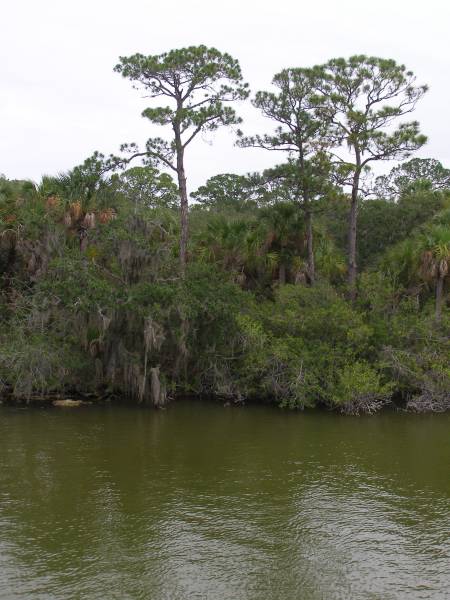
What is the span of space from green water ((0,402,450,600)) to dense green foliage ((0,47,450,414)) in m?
2.31

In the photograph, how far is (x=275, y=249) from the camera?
29125 mm

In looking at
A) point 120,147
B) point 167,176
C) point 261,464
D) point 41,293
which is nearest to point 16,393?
point 41,293

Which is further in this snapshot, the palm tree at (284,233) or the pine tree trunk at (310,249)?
the palm tree at (284,233)

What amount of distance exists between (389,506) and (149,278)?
13.8m

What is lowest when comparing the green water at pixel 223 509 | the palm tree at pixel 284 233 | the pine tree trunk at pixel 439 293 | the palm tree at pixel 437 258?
the green water at pixel 223 509

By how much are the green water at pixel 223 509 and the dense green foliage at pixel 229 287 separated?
7.58ft

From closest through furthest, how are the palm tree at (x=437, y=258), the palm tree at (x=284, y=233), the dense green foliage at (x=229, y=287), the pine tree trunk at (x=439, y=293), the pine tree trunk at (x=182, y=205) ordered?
the dense green foliage at (x=229, y=287) → the palm tree at (x=437, y=258) → the pine tree trunk at (x=439, y=293) → the pine tree trunk at (x=182, y=205) → the palm tree at (x=284, y=233)

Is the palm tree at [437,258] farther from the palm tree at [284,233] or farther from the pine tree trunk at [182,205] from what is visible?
the pine tree trunk at [182,205]

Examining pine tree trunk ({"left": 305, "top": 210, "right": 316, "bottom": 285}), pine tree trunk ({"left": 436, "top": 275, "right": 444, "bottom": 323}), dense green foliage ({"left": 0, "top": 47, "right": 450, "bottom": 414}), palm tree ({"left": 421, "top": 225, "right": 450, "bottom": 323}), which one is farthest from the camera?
pine tree trunk ({"left": 305, "top": 210, "right": 316, "bottom": 285})

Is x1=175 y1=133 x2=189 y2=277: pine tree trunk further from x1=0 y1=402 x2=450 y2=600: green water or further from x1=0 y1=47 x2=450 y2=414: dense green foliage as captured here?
x1=0 y1=402 x2=450 y2=600: green water

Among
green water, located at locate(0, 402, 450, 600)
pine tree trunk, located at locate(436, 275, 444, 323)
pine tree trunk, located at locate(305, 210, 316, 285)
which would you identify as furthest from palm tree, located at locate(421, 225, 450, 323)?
green water, located at locate(0, 402, 450, 600)

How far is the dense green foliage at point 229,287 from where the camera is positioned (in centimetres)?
2241

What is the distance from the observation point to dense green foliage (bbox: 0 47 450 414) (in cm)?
2241

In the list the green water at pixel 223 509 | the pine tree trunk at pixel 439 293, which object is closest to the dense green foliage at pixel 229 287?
the pine tree trunk at pixel 439 293
